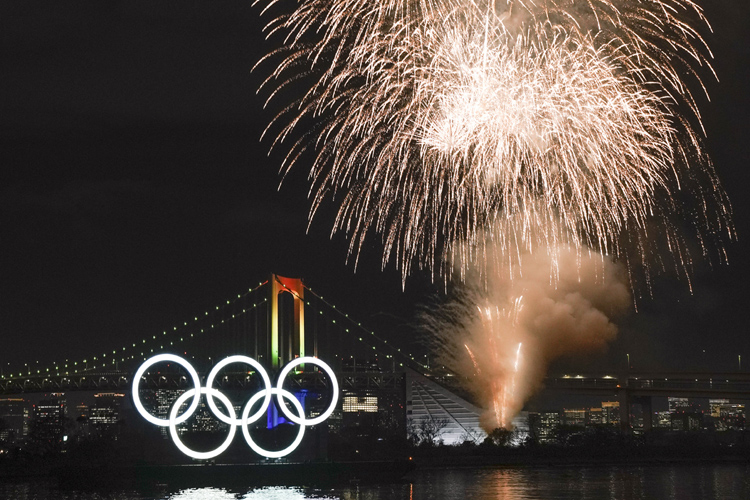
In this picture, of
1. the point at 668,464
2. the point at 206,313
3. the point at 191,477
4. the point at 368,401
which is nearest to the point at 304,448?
the point at 191,477

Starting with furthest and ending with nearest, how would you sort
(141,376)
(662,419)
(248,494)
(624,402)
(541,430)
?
(662,419) < (624,402) < (541,430) < (141,376) < (248,494)

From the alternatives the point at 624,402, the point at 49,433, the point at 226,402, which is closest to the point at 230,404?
the point at 226,402

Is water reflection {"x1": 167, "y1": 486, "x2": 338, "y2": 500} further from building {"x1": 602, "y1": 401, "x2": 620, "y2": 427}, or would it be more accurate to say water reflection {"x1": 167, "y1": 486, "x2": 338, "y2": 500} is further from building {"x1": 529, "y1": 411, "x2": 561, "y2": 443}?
building {"x1": 602, "y1": 401, "x2": 620, "y2": 427}

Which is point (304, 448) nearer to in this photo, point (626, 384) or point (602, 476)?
point (602, 476)

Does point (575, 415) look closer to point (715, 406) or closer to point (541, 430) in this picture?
point (715, 406)

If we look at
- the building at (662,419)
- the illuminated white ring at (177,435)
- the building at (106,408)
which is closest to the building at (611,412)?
the building at (662,419)

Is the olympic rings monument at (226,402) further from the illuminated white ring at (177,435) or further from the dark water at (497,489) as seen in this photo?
the dark water at (497,489)

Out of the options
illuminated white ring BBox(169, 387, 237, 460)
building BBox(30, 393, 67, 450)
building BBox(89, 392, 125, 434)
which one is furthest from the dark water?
building BBox(89, 392, 125, 434)

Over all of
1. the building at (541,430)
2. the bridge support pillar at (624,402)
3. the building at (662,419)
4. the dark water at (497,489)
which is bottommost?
the dark water at (497,489)
